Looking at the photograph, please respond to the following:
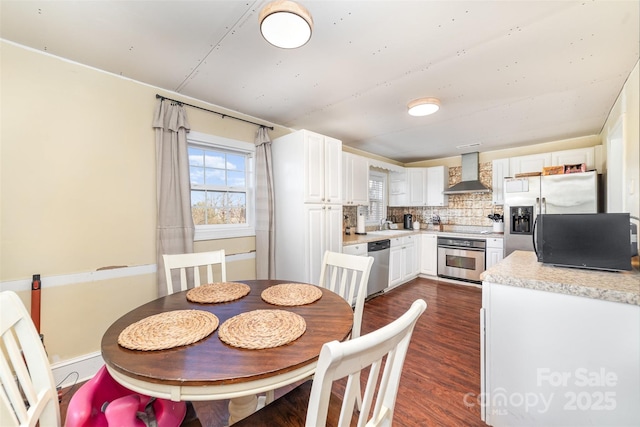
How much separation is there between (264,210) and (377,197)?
9.01ft

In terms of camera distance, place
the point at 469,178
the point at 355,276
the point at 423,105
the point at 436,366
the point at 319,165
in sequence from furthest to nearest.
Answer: the point at 469,178
the point at 319,165
the point at 423,105
the point at 436,366
the point at 355,276

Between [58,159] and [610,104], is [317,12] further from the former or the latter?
[610,104]

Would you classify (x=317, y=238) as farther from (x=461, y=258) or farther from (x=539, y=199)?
(x=539, y=199)

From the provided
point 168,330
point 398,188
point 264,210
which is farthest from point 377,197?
point 168,330

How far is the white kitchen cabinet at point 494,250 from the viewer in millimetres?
3799

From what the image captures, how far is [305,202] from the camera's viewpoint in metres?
2.71

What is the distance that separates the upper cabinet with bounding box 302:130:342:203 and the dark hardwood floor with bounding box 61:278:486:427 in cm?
155

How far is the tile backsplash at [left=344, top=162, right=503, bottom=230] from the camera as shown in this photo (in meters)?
4.43

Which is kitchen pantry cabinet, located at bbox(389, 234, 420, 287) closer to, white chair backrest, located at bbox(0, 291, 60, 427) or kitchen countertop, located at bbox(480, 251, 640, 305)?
kitchen countertop, located at bbox(480, 251, 640, 305)

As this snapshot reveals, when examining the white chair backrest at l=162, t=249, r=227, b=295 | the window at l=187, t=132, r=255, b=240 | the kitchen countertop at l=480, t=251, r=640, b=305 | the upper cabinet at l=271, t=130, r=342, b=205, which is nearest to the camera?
the kitchen countertop at l=480, t=251, r=640, b=305

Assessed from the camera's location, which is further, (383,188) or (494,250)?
(383,188)

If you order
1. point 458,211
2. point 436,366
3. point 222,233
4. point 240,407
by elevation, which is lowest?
point 436,366

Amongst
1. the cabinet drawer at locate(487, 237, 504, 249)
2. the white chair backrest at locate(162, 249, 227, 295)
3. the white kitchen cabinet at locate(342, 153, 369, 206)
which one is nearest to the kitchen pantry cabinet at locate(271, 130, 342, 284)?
the white kitchen cabinet at locate(342, 153, 369, 206)

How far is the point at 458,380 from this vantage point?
1.83 m
